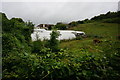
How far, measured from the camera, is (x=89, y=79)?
1.97m

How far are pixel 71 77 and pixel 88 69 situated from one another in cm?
32

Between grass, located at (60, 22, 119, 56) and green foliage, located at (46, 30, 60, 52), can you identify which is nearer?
grass, located at (60, 22, 119, 56)

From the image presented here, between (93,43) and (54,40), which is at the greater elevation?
(54,40)

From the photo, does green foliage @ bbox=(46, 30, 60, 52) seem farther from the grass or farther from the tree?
the grass

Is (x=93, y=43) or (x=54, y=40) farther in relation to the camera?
(x=93, y=43)

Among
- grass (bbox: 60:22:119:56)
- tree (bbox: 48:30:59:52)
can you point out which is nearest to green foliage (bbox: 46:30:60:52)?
tree (bbox: 48:30:59:52)

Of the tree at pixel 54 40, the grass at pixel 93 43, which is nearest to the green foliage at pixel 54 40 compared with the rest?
the tree at pixel 54 40

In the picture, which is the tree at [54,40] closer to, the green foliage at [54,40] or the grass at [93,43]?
the green foliage at [54,40]

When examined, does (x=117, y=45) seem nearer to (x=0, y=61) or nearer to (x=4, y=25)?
(x=0, y=61)

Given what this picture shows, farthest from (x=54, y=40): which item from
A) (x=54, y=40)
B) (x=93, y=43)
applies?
(x=93, y=43)

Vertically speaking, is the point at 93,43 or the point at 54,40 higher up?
the point at 54,40

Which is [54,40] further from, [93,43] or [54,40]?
[93,43]

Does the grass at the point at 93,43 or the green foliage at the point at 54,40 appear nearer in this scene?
the grass at the point at 93,43

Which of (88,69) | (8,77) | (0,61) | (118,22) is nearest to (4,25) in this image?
(0,61)
